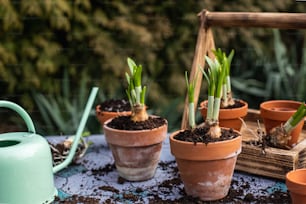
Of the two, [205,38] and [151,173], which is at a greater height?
[205,38]

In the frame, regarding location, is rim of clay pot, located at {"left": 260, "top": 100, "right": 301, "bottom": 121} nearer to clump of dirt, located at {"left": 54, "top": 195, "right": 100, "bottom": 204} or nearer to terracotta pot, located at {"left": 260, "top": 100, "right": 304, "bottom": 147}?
terracotta pot, located at {"left": 260, "top": 100, "right": 304, "bottom": 147}

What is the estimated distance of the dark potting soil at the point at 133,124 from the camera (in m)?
1.46

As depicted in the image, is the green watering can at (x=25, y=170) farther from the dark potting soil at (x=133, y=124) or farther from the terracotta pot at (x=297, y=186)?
the terracotta pot at (x=297, y=186)

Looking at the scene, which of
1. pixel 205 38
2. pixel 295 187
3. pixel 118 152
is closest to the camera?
pixel 295 187

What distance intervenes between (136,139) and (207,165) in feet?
0.75

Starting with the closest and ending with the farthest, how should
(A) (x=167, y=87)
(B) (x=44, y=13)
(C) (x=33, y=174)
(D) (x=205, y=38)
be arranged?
(C) (x=33, y=174) < (D) (x=205, y=38) < (B) (x=44, y=13) < (A) (x=167, y=87)

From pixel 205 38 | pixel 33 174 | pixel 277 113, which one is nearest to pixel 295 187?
pixel 277 113

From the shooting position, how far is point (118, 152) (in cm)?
148

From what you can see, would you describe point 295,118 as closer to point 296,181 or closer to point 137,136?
point 296,181

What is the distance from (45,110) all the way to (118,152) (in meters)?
1.35

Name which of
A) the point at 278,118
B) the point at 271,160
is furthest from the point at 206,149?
the point at 278,118

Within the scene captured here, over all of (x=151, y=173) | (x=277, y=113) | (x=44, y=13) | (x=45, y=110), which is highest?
(x=44, y=13)

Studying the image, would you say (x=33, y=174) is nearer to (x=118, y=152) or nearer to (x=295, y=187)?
(x=118, y=152)

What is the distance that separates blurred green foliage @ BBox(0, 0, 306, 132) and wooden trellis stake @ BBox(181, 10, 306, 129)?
3.32 feet
